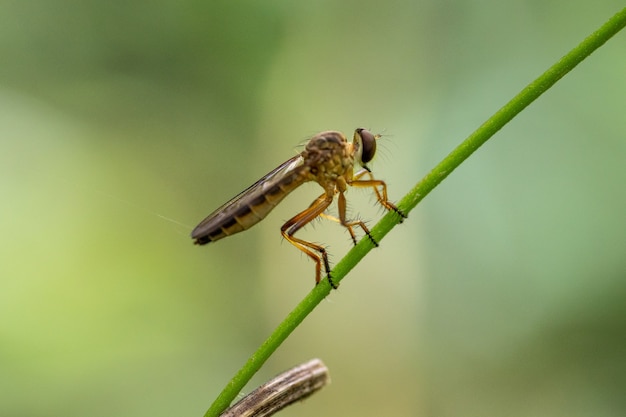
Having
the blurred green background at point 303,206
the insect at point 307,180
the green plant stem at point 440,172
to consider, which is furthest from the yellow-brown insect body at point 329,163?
the green plant stem at point 440,172

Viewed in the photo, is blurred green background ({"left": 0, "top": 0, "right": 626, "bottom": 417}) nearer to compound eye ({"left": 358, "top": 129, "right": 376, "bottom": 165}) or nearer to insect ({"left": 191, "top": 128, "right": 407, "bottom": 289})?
compound eye ({"left": 358, "top": 129, "right": 376, "bottom": 165})

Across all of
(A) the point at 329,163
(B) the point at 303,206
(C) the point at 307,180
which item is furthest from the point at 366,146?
(B) the point at 303,206

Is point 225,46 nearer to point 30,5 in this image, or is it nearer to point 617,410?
point 30,5

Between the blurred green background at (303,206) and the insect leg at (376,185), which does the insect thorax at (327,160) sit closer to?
the insect leg at (376,185)

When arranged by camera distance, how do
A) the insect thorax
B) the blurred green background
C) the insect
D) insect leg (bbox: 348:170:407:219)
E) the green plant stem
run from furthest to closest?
1. the blurred green background
2. the insect thorax
3. the insect
4. insect leg (bbox: 348:170:407:219)
5. the green plant stem

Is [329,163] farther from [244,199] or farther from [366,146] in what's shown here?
[244,199]

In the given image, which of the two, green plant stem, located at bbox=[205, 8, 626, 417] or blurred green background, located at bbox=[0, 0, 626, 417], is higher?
blurred green background, located at bbox=[0, 0, 626, 417]

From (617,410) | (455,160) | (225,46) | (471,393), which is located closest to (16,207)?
(225,46)

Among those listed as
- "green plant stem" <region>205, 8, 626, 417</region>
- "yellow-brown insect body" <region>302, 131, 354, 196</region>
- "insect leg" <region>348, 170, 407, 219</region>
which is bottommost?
"green plant stem" <region>205, 8, 626, 417</region>

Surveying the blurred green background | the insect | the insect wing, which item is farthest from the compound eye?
the blurred green background
